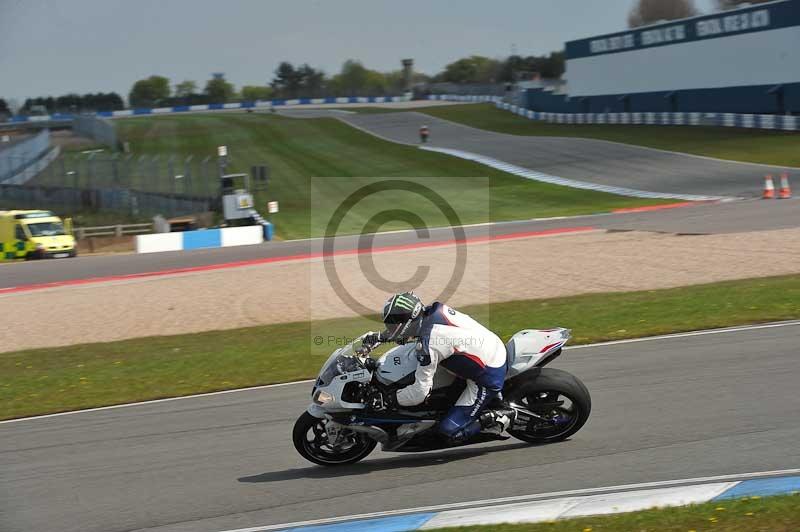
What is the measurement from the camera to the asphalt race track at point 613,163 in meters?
37.3

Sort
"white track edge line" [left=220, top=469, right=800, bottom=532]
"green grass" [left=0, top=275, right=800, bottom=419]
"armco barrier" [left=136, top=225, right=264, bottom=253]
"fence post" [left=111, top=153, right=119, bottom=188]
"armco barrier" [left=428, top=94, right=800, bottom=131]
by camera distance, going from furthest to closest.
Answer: "armco barrier" [left=428, top=94, right=800, bottom=131] < "fence post" [left=111, top=153, right=119, bottom=188] < "armco barrier" [left=136, top=225, right=264, bottom=253] < "green grass" [left=0, top=275, right=800, bottom=419] < "white track edge line" [left=220, top=469, right=800, bottom=532]

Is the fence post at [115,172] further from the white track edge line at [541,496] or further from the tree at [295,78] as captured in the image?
the tree at [295,78]

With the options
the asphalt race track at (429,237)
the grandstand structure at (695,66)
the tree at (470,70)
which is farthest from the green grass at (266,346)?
the tree at (470,70)

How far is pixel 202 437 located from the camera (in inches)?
383

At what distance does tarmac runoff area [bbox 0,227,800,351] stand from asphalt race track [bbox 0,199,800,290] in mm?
1891

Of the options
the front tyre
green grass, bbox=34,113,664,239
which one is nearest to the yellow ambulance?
green grass, bbox=34,113,664,239

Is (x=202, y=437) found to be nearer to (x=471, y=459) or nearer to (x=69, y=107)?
(x=471, y=459)

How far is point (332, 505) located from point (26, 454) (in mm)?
4313

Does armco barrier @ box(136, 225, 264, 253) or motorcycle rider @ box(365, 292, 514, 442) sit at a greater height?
motorcycle rider @ box(365, 292, 514, 442)

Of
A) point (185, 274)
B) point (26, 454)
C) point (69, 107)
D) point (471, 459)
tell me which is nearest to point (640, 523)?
point (471, 459)

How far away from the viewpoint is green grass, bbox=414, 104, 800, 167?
42344 millimetres

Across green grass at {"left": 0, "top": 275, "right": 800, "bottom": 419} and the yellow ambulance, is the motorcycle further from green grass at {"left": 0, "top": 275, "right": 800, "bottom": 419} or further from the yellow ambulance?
the yellow ambulance

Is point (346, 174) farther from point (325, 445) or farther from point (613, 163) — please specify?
point (325, 445)

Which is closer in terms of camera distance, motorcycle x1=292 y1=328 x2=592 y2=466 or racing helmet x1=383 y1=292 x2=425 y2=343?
racing helmet x1=383 y1=292 x2=425 y2=343
